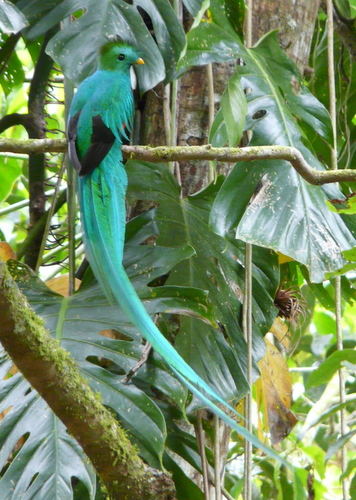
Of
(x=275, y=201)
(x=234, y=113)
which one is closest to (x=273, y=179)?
(x=275, y=201)

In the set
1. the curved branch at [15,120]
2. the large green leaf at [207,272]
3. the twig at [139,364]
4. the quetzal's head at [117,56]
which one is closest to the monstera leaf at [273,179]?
the large green leaf at [207,272]

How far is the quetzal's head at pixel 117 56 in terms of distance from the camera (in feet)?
6.50

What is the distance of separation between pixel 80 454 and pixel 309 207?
0.87 metres

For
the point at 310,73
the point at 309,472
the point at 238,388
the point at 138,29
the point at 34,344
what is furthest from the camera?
the point at 310,73

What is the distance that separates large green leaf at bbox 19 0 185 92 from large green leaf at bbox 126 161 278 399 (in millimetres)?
295

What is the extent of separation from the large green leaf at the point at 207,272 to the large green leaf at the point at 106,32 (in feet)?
0.97

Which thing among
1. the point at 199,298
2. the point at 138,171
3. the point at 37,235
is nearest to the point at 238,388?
the point at 199,298

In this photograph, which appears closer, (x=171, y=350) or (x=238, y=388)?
(x=171, y=350)

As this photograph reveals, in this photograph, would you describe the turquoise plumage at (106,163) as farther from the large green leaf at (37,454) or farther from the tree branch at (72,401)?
the large green leaf at (37,454)

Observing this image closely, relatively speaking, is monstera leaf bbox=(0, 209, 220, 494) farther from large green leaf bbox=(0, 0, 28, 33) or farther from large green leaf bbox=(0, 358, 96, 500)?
large green leaf bbox=(0, 0, 28, 33)

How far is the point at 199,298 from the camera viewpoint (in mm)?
1633

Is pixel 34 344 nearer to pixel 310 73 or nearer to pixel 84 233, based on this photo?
pixel 84 233

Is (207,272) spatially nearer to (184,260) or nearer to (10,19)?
(184,260)

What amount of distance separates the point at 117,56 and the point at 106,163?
1.39 ft
